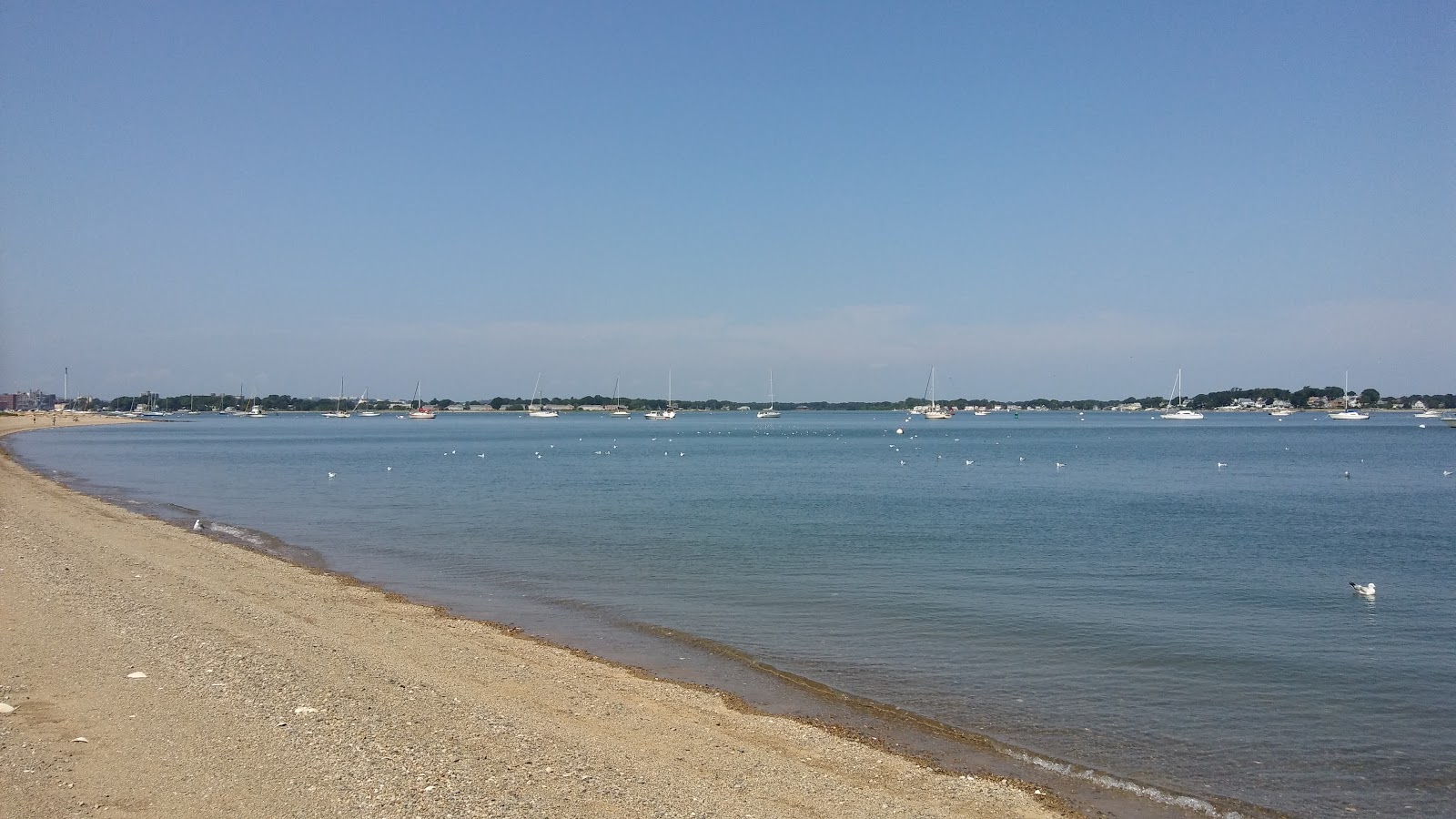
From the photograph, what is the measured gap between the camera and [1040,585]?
71.1 feet

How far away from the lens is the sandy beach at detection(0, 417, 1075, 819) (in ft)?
26.7

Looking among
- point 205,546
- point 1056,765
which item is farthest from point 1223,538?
point 205,546

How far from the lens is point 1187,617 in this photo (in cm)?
1838

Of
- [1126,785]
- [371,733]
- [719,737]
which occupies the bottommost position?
[1126,785]

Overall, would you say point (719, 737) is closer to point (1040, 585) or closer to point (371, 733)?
point (371, 733)

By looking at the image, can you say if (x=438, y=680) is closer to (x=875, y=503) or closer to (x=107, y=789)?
(x=107, y=789)

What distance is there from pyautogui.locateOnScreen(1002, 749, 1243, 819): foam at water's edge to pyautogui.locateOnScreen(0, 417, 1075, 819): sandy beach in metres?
0.99

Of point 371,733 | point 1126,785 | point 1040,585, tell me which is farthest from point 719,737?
point 1040,585

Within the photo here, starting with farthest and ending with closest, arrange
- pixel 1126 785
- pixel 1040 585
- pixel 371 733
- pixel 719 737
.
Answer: pixel 1040 585 → pixel 719 737 → pixel 1126 785 → pixel 371 733

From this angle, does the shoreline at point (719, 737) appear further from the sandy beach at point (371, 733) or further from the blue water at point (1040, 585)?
the blue water at point (1040, 585)

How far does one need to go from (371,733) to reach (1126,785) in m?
7.50

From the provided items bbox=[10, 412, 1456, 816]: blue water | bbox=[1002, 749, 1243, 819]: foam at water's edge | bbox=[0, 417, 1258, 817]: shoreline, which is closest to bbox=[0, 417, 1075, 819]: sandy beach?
bbox=[0, 417, 1258, 817]: shoreline

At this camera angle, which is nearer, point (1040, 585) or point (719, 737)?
point (719, 737)

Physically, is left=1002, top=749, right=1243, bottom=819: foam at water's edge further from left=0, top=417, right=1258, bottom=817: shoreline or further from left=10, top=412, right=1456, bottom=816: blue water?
left=10, top=412, right=1456, bottom=816: blue water
